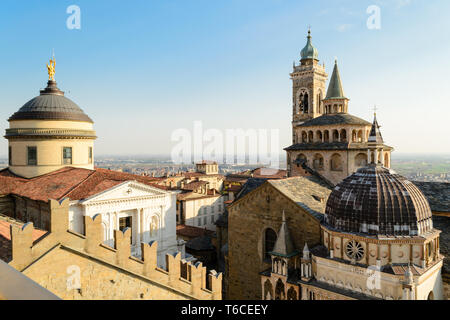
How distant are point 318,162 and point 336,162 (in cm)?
177

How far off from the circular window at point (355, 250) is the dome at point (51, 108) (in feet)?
79.9

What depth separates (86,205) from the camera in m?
21.2

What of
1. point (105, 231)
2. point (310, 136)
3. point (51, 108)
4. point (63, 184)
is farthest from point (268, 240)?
point (51, 108)

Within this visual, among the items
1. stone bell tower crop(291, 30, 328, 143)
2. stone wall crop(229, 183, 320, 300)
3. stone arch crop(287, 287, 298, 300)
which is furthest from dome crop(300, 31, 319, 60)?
stone arch crop(287, 287, 298, 300)

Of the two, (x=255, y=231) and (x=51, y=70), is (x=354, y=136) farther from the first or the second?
(x=51, y=70)

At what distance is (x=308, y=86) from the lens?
2002 inches

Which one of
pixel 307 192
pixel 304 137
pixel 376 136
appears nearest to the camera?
pixel 376 136

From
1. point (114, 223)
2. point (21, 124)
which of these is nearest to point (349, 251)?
point (114, 223)

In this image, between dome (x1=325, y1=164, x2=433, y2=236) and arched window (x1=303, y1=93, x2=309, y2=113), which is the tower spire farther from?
arched window (x1=303, y1=93, x2=309, y2=113)

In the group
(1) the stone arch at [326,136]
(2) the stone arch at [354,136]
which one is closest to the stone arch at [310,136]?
(1) the stone arch at [326,136]

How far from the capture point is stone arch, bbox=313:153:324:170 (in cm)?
3105

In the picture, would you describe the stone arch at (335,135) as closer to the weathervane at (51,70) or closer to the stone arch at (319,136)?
the stone arch at (319,136)

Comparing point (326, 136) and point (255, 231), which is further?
point (326, 136)
